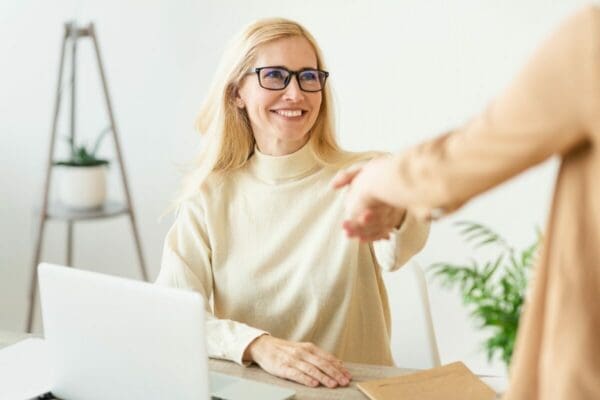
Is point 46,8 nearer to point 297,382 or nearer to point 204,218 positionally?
point 204,218

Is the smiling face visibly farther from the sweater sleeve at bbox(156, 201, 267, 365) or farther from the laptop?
the laptop

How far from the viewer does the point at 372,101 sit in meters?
3.26

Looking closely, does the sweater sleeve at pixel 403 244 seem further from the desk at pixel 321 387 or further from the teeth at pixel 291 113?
the teeth at pixel 291 113

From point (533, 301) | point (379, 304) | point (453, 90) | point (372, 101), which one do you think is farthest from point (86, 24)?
point (533, 301)

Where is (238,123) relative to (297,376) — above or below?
above

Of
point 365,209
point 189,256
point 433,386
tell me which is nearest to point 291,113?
point 189,256

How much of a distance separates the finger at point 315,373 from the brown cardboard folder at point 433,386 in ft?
0.20

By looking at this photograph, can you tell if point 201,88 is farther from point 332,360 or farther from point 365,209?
point 365,209

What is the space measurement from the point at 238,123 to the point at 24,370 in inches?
30.3

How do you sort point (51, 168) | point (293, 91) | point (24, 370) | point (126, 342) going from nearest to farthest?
point (126, 342) → point (24, 370) → point (293, 91) → point (51, 168)

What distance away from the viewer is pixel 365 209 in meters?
0.90

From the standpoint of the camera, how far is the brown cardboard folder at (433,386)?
4.78 feet

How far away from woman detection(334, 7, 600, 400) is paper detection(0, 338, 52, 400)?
100 cm

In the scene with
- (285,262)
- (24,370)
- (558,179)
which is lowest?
(24,370)
